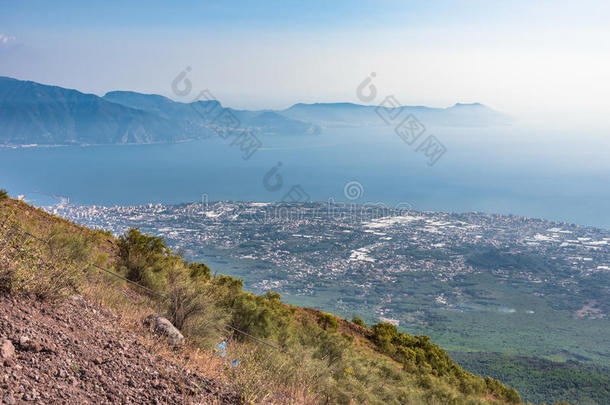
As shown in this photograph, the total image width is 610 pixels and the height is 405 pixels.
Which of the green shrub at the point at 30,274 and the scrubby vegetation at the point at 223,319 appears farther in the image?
the scrubby vegetation at the point at 223,319

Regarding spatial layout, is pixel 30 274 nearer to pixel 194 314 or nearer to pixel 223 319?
pixel 194 314

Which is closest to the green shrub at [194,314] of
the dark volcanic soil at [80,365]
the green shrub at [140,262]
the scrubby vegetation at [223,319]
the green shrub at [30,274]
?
the scrubby vegetation at [223,319]

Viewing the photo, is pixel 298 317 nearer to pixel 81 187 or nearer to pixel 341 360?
pixel 341 360

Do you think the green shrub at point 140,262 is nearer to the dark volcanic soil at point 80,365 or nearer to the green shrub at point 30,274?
the green shrub at point 30,274

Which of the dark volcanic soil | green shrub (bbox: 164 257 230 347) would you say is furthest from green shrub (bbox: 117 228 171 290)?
the dark volcanic soil

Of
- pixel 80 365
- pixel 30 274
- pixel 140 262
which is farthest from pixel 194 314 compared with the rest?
pixel 140 262

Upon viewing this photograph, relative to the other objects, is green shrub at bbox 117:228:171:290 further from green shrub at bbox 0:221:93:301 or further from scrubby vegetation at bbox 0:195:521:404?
green shrub at bbox 0:221:93:301
